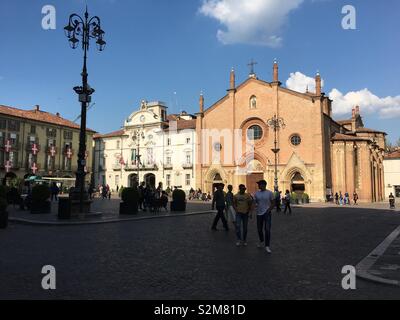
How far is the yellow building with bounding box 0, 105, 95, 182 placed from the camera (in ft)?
174

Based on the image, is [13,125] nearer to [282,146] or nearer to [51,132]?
[51,132]

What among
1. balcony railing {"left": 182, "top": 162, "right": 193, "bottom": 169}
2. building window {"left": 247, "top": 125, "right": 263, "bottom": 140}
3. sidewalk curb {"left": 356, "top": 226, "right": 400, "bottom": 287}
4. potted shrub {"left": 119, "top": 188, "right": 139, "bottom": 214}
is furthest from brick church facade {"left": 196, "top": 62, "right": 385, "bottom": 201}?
sidewalk curb {"left": 356, "top": 226, "right": 400, "bottom": 287}

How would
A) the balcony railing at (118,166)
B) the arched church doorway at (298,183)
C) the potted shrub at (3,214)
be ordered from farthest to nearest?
the balcony railing at (118,166)
the arched church doorway at (298,183)
the potted shrub at (3,214)

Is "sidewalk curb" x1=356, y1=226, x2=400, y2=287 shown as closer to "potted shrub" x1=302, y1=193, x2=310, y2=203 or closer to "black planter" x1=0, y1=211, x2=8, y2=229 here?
"black planter" x1=0, y1=211, x2=8, y2=229

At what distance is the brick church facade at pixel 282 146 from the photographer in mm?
44406

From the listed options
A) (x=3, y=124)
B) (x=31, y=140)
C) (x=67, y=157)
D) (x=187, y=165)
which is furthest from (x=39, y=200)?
(x=67, y=157)

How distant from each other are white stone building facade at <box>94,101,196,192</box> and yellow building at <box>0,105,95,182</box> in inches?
180

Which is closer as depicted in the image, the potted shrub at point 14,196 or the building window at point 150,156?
the potted shrub at point 14,196

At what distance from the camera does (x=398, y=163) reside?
69438mm

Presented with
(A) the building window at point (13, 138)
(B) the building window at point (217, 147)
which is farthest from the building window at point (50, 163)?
(B) the building window at point (217, 147)

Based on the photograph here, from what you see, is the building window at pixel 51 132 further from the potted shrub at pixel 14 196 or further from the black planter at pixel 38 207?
the black planter at pixel 38 207

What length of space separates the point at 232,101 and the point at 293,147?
10.8 m
